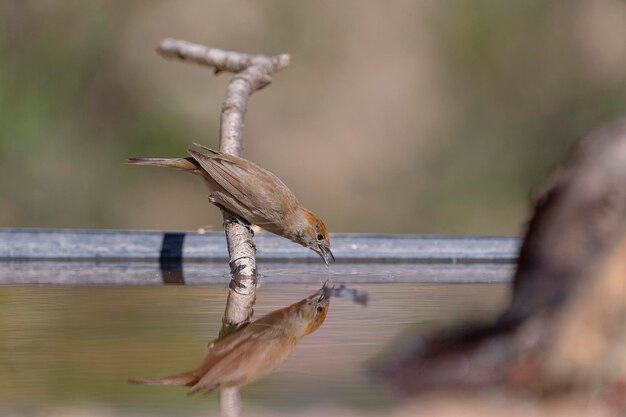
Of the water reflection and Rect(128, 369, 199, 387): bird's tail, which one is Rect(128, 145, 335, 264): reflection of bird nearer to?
the water reflection

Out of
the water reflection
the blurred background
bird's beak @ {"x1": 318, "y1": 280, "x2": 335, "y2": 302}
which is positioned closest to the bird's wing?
the water reflection

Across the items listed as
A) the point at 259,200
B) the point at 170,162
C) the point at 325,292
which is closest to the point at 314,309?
the point at 325,292

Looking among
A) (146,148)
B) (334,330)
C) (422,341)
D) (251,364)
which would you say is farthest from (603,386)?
(146,148)

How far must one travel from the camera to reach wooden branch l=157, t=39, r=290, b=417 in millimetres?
3410

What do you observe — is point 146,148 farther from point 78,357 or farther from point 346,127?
point 78,357

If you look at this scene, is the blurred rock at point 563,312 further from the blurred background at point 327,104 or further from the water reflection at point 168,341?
the blurred background at point 327,104

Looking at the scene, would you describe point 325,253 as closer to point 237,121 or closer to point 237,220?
point 237,220

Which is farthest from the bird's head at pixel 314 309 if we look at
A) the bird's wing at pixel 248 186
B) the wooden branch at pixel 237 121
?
the bird's wing at pixel 248 186

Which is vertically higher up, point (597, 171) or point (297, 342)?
point (597, 171)

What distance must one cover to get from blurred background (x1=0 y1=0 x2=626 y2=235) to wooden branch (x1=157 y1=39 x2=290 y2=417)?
239cm

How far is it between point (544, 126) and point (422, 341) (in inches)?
244

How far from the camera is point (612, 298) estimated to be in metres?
1.98

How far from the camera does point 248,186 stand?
4.62 meters

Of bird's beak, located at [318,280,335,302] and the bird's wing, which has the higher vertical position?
the bird's wing
